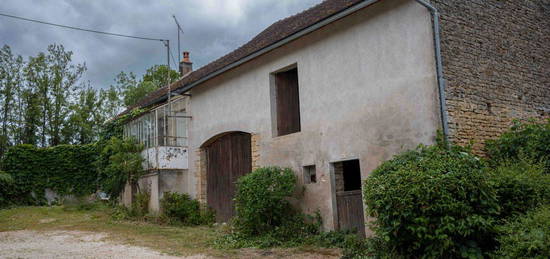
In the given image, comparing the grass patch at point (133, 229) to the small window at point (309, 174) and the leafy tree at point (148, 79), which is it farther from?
the leafy tree at point (148, 79)

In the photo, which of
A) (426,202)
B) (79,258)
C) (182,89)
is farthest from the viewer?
(182,89)

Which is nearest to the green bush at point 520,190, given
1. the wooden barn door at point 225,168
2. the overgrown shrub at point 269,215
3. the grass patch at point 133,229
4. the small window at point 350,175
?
the grass patch at point 133,229

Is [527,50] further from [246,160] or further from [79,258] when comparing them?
[79,258]

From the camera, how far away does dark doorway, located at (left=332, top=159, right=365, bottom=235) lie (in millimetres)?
8883

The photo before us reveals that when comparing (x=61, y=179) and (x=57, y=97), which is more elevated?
(x=57, y=97)

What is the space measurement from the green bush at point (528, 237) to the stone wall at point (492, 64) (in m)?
2.04

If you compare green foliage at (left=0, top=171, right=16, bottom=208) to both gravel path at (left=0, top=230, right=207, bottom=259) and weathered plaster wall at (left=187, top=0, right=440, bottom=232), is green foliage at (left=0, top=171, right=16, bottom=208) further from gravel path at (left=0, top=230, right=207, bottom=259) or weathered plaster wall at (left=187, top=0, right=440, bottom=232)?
weathered plaster wall at (left=187, top=0, right=440, bottom=232)

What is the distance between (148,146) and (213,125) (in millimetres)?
Answer: 2997

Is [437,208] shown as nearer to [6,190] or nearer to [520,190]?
[520,190]

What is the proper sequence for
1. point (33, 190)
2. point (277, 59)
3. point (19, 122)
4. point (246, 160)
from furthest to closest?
point (19, 122)
point (33, 190)
point (246, 160)
point (277, 59)

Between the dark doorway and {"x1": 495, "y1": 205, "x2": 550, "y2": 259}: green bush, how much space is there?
10.4ft

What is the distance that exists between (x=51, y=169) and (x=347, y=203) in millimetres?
14739

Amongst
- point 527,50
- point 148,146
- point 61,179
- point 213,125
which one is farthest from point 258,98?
point 61,179

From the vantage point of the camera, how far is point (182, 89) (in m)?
14.0
